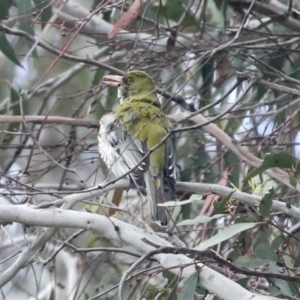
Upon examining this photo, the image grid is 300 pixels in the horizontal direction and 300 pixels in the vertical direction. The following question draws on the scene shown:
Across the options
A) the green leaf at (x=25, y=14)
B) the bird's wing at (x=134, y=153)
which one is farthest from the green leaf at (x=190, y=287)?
the green leaf at (x=25, y=14)

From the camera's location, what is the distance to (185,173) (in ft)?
16.3

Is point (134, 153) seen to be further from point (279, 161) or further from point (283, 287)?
point (283, 287)

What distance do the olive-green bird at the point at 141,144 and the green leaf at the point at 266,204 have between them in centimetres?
115

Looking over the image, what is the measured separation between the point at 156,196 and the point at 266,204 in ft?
4.74

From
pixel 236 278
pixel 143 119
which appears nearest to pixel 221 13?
pixel 143 119

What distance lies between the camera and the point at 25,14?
4172mm

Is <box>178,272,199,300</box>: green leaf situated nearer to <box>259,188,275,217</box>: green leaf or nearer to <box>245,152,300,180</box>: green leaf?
<box>259,188,275,217</box>: green leaf

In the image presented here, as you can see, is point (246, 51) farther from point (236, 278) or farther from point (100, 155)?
point (236, 278)

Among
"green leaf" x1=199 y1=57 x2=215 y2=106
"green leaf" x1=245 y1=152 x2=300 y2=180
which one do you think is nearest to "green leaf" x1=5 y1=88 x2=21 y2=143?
"green leaf" x1=199 y1=57 x2=215 y2=106

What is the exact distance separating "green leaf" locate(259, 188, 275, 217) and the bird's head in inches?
78.2

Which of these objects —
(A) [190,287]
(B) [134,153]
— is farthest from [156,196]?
(A) [190,287]

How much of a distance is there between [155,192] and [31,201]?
0.82 m

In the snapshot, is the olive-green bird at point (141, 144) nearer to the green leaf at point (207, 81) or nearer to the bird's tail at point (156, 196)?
the bird's tail at point (156, 196)

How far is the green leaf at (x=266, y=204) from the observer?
2.95 meters
